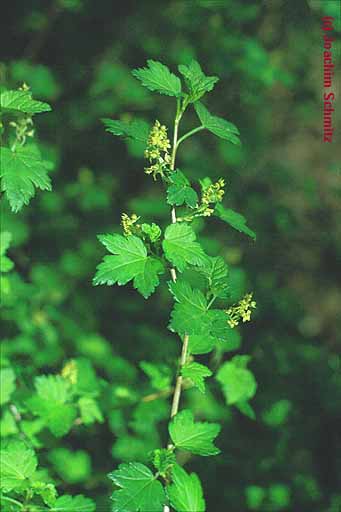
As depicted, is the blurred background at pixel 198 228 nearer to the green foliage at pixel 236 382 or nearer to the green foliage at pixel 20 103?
the green foliage at pixel 236 382

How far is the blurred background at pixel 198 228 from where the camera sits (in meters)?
2.84

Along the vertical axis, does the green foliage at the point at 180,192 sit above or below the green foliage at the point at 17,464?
above

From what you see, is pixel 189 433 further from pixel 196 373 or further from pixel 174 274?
pixel 174 274

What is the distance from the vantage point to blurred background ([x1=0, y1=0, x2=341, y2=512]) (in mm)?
2838

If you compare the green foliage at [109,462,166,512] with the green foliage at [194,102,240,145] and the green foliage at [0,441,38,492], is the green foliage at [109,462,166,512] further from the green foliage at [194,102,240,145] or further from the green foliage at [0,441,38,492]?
the green foliage at [194,102,240,145]

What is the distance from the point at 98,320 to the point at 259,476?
1.34 metres

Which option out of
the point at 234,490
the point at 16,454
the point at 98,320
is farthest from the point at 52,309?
the point at 16,454

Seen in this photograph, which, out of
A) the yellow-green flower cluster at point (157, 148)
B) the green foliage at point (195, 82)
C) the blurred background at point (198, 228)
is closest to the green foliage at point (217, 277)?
the yellow-green flower cluster at point (157, 148)

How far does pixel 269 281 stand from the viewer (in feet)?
12.8

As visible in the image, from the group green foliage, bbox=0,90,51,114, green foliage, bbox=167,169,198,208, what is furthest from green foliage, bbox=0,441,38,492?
green foliage, bbox=0,90,51,114

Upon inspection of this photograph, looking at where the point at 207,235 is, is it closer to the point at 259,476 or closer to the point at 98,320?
the point at 98,320

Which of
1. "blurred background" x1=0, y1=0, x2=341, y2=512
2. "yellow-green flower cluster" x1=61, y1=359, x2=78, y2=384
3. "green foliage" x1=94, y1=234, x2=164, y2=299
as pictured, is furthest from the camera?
"blurred background" x1=0, y1=0, x2=341, y2=512

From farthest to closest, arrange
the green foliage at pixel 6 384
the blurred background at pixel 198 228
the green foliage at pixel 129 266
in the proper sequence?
the blurred background at pixel 198 228 → the green foliage at pixel 6 384 → the green foliage at pixel 129 266

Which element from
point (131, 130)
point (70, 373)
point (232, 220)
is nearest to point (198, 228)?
point (70, 373)
